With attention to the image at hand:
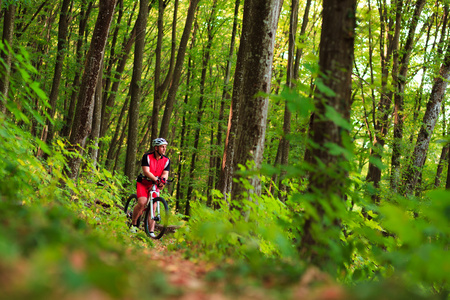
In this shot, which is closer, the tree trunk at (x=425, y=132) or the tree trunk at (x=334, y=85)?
the tree trunk at (x=334, y=85)

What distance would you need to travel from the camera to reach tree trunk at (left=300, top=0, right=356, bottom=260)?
3578mm

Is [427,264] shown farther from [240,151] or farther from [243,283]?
[240,151]

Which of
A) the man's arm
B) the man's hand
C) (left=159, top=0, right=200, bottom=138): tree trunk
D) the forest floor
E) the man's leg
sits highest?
(left=159, top=0, right=200, bottom=138): tree trunk

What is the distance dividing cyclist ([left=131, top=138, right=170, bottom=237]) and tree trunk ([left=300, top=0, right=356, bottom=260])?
547cm

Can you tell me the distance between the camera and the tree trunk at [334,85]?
3.58 meters

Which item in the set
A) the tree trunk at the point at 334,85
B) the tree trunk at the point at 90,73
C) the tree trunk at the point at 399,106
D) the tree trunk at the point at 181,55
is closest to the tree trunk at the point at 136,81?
the tree trunk at the point at 181,55

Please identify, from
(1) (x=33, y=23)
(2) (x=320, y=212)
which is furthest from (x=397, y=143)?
(1) (x=33, y=23)

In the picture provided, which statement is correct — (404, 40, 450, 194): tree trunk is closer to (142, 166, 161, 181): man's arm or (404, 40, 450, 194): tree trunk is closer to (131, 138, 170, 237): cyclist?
(131, 138, 170, 237): cyclist

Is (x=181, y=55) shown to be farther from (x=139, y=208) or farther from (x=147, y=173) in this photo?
(x=139, y=208)

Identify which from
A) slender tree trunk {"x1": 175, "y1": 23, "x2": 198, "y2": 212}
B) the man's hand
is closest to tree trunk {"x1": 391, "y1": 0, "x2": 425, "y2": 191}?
the man's hand

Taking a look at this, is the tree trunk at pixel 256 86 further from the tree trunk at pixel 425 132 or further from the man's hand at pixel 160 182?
the tree trunk at pixel 425 132

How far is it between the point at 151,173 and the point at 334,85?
19.3ft

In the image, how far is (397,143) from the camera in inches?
509

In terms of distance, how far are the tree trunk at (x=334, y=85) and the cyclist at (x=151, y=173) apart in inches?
215
